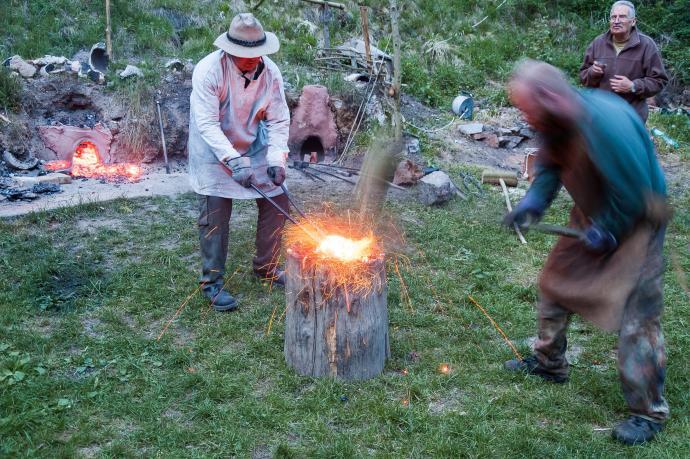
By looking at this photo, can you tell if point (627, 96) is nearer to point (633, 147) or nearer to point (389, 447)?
point (633, 147)

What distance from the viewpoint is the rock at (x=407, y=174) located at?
8.07m

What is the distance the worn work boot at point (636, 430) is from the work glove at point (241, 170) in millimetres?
2742

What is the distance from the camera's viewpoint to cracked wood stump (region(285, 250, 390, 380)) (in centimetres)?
394

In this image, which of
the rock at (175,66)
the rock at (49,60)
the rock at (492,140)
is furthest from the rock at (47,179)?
the rock at (492,140)

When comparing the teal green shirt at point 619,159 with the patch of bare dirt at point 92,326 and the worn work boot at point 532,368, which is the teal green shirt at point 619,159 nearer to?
the worn work boot at point 532,368

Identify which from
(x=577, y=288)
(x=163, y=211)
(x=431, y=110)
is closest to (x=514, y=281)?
(x=577, y=288)

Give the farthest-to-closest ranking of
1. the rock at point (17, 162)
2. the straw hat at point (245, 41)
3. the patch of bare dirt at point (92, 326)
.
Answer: the rock at point (17, 162), the straw hat at point (245, 41), the patch of bare dirt at point (92, 326)

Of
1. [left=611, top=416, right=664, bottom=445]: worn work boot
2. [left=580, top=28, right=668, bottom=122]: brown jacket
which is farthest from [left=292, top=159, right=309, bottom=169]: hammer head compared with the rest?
[left=611, top=416, right=664, bottom=445]: worn work boot

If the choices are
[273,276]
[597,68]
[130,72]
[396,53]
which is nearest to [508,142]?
[396,53]

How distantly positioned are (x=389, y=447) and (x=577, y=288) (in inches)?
49.4

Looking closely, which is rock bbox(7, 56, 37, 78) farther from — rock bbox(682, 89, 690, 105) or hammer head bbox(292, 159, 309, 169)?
rock bbox(682, 89, 690, 105)

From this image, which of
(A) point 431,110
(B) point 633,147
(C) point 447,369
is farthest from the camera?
(A) point 431,110

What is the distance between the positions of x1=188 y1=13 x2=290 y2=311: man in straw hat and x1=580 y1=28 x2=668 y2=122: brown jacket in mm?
3310

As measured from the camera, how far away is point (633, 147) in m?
3.11
